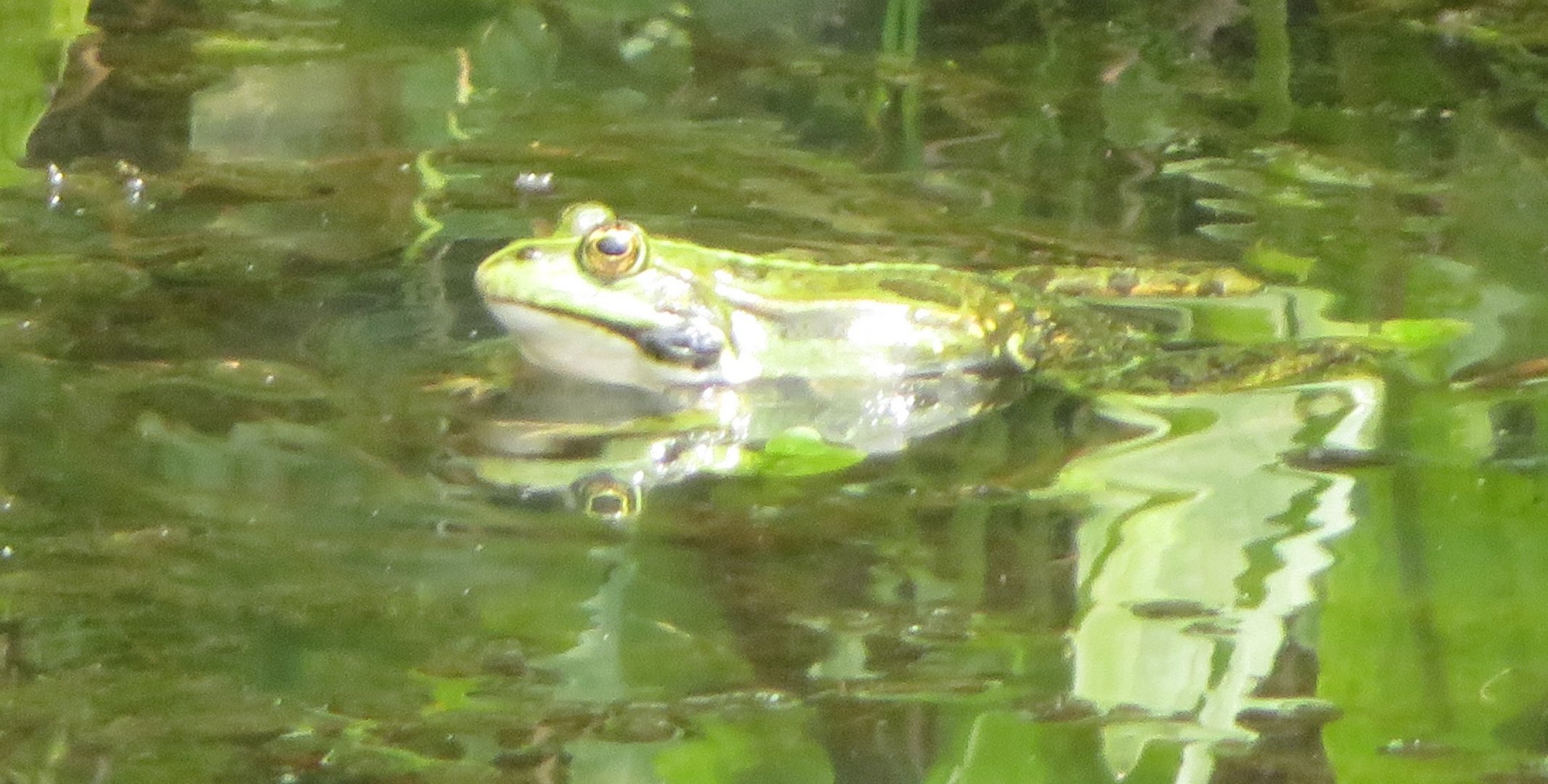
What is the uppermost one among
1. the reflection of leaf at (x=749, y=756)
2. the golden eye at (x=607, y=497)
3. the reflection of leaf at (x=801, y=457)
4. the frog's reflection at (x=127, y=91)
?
the frog's reflection at (x=127, y=91)

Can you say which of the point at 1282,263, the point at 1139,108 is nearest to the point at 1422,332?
the point at 1282,263

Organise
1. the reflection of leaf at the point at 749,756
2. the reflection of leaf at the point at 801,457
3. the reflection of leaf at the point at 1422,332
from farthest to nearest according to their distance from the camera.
A: the reflection of leaf at the point at 1422,332 < the reflection of leaf at the point at 801,457 < the reflection of leaf at the point at 749,756

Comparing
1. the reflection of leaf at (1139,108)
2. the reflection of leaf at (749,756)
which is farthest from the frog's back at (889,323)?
the reflection of leaf at (1139,108)

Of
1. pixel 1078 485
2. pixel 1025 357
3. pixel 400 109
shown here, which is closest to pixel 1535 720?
pixel 1078 485

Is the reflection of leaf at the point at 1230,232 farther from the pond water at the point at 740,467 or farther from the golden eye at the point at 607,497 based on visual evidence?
the golden eye at the point at 607,497

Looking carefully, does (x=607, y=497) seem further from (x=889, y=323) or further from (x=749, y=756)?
(x=889, y=323)

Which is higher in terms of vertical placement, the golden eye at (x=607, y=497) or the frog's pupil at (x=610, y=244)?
the frog's pupil at (x=610, y=244)
